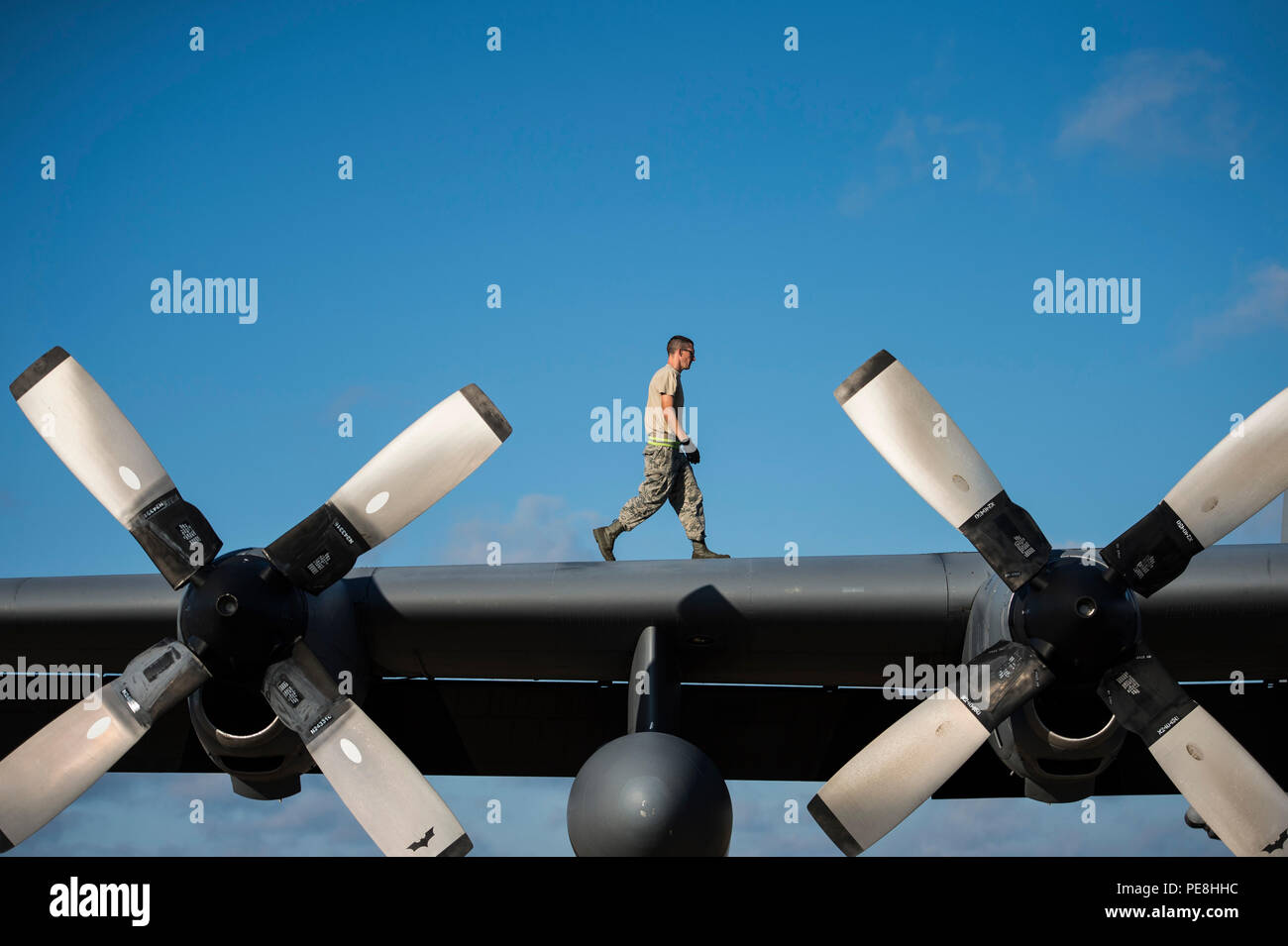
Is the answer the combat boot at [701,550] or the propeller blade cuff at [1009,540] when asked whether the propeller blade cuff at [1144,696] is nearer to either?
the propeller blade cuff at [1009,540]

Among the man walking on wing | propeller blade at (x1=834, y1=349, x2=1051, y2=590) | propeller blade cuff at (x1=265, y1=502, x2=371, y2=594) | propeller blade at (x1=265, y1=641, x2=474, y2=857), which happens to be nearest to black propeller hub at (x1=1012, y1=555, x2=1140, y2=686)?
propeller blade at (x1=834, y1=349, x2=1051, y2=590)

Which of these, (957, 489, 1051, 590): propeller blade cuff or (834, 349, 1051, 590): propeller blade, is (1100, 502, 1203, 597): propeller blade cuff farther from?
(834, 349, 1051, 590): propeller blade

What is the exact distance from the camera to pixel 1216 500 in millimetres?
7398

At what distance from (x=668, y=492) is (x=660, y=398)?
2.68 ft

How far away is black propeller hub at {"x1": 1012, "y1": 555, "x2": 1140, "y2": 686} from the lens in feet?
23.8

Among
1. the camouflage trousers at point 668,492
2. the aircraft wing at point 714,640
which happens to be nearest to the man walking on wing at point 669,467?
the camouflage trousers at point 668,492

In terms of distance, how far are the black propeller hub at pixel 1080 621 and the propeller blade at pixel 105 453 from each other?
18.0ft

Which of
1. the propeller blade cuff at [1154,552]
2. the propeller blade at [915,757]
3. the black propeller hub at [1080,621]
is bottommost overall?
the propeller blade at [915,757]

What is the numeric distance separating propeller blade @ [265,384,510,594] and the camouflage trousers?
96.5 inches

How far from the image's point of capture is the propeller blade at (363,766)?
24.2 ft

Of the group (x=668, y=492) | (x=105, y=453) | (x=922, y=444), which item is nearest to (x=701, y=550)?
(x=668, y=492)

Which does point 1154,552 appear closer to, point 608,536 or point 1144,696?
point 1144,696
